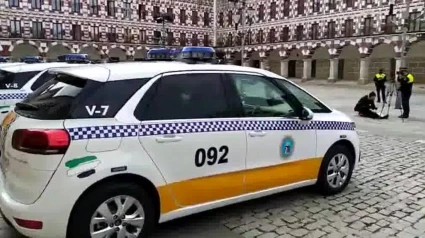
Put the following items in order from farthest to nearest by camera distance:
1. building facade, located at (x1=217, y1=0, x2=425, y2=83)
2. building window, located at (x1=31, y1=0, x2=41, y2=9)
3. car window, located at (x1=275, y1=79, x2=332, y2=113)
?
building window, located at (x1=31, y1=0, x2=41, y2=9) < building facade, located at (x1=217, y1=0, x2=425, y2=83) < car window, located at (x1=275, y1=79, x2=332, y2=113)

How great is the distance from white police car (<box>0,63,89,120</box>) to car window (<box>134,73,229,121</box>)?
427 centimetres

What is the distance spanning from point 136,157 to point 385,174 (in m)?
4.45

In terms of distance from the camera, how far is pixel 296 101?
453 cm

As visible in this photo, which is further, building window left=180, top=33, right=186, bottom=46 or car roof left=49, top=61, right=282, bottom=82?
building window left=180, top=33, right=186, bottom=46

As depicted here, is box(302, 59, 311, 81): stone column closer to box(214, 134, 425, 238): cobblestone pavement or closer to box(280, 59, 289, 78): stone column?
box(280, 59, 289, 78): stone column

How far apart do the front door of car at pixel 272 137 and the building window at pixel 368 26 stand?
36.0 metres

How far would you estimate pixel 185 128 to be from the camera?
3.54m

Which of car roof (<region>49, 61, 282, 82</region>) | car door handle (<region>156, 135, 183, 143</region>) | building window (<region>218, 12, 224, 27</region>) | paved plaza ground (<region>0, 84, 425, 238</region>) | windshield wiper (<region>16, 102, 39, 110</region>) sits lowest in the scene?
paved plaza ground (<region>0, 84, 425, 238</region>)

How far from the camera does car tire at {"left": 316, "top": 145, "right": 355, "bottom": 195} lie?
4887 millimetres

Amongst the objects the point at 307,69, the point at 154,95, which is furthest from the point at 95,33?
the point at 154,95

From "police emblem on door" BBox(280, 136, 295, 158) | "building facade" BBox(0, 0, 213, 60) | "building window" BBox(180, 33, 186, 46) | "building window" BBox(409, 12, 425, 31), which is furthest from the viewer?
"building window" BBox(180, 33, 186, 46)

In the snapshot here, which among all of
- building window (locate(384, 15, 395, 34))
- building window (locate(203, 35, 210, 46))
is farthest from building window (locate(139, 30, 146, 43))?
building window (locate(384, 15, 395, 34))

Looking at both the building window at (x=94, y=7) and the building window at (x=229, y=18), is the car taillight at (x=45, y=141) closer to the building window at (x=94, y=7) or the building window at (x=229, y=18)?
the building window at (x=94, y=7)

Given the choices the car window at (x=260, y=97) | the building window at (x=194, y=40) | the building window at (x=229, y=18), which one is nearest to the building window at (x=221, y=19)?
the building window at (x=229, y=18)
